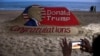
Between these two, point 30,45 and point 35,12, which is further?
point 35,12

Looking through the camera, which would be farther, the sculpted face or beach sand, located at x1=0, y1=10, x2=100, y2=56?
the sculpted face

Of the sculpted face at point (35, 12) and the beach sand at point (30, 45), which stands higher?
the sculpted face at point (35, 12)

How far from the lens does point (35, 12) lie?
5605 millimetres

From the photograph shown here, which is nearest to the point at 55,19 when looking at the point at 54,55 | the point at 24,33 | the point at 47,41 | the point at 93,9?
the point at 24,33

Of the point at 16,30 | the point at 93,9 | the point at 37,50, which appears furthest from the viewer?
the point at 93,9

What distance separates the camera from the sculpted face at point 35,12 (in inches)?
217

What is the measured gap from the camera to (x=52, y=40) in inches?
177

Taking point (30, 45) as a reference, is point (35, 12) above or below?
above

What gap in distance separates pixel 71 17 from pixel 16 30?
1159mm

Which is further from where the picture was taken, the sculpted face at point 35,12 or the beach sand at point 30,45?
the sculpted face at point 35,12

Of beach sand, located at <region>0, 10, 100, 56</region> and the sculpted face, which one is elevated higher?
the sculpted face

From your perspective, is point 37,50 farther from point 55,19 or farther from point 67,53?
point 67,53

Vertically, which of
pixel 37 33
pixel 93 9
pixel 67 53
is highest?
pixel 67 53

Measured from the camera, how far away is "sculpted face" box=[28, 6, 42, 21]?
5512 millimetres
